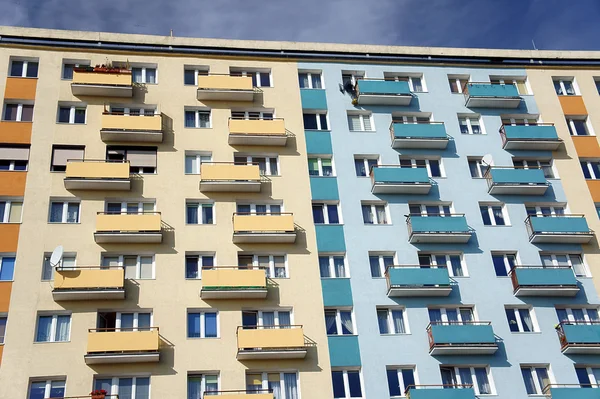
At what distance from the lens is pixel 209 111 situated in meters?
42.8

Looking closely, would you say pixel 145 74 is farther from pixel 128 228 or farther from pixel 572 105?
pixel 572 105

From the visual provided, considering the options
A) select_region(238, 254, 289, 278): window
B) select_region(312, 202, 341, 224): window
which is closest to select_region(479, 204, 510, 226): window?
select_region(312, 202, 341, 224): window

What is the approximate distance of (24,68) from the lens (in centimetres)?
4238

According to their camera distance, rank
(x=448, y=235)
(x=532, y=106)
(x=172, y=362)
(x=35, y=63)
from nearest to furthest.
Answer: (x=172, y=362), (x=448, y=235), (x=35, y=63), (x=532, y=106)

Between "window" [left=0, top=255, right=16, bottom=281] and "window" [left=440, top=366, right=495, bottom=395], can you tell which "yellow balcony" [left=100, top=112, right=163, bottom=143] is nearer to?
"window" [left=0, top=255, right=16, bottom=281]

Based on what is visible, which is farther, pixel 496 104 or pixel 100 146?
pixel 496 104

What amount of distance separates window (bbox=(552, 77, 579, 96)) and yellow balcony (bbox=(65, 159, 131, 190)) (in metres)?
27.2

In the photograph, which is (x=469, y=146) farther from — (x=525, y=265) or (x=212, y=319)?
(x=212, y=319)

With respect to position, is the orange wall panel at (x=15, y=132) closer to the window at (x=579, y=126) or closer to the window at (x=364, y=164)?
the window at (x=364, y=164)

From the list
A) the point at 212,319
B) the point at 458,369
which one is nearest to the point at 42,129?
the point at 212,319

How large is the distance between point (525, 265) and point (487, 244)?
86.7 inches

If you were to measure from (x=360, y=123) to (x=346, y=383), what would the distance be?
15715mm

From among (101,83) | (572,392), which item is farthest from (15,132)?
(572,392)

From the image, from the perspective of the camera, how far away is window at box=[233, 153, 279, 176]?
41156 millimetres
